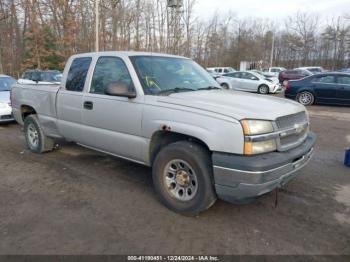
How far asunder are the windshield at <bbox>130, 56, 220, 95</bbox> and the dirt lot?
150 centimetres

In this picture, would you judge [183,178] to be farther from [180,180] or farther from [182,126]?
[182,126]

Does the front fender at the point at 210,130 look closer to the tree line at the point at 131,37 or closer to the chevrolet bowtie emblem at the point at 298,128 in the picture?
the chevrolet bowtie emblem at the point at 298,128

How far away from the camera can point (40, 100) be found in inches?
226

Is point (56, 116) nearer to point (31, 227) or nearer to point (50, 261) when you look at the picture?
point (31, 227)

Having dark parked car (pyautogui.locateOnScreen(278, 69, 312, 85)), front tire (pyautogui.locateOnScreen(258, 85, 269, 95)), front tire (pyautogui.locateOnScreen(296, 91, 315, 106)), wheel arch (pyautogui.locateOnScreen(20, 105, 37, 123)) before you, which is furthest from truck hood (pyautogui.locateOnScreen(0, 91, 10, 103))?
dark parked car (pyautogui.locateOnScreen(278, 69, 312, 85))

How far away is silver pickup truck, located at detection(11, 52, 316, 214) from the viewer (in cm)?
314

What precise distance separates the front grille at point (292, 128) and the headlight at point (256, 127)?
177 mm

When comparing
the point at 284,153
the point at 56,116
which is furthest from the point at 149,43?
the point at 284,153

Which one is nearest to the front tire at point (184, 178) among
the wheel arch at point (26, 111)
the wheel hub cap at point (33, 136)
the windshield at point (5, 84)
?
the wheel hub cap at point (33, 136)

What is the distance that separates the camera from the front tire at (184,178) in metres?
3.38

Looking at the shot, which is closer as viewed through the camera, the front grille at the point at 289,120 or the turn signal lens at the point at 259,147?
the turn signal lens at the point at 259,147

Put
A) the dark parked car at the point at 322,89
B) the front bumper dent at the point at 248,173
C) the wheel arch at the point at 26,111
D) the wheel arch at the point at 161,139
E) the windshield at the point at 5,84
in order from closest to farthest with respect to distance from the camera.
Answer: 1. the front bumper dent at the point at 248,173
2. the wheel arch at the point at 161,139
3. the wheel arch at the point at 26,111
4. the windshield at the point at 5,84
5. the dark parked car at the point at 322,89

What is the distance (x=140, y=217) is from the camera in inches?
144

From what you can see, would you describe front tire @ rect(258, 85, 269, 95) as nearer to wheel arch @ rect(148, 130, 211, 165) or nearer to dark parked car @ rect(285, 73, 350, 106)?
dark parked car @ rect(285, 73, 350, 106)
